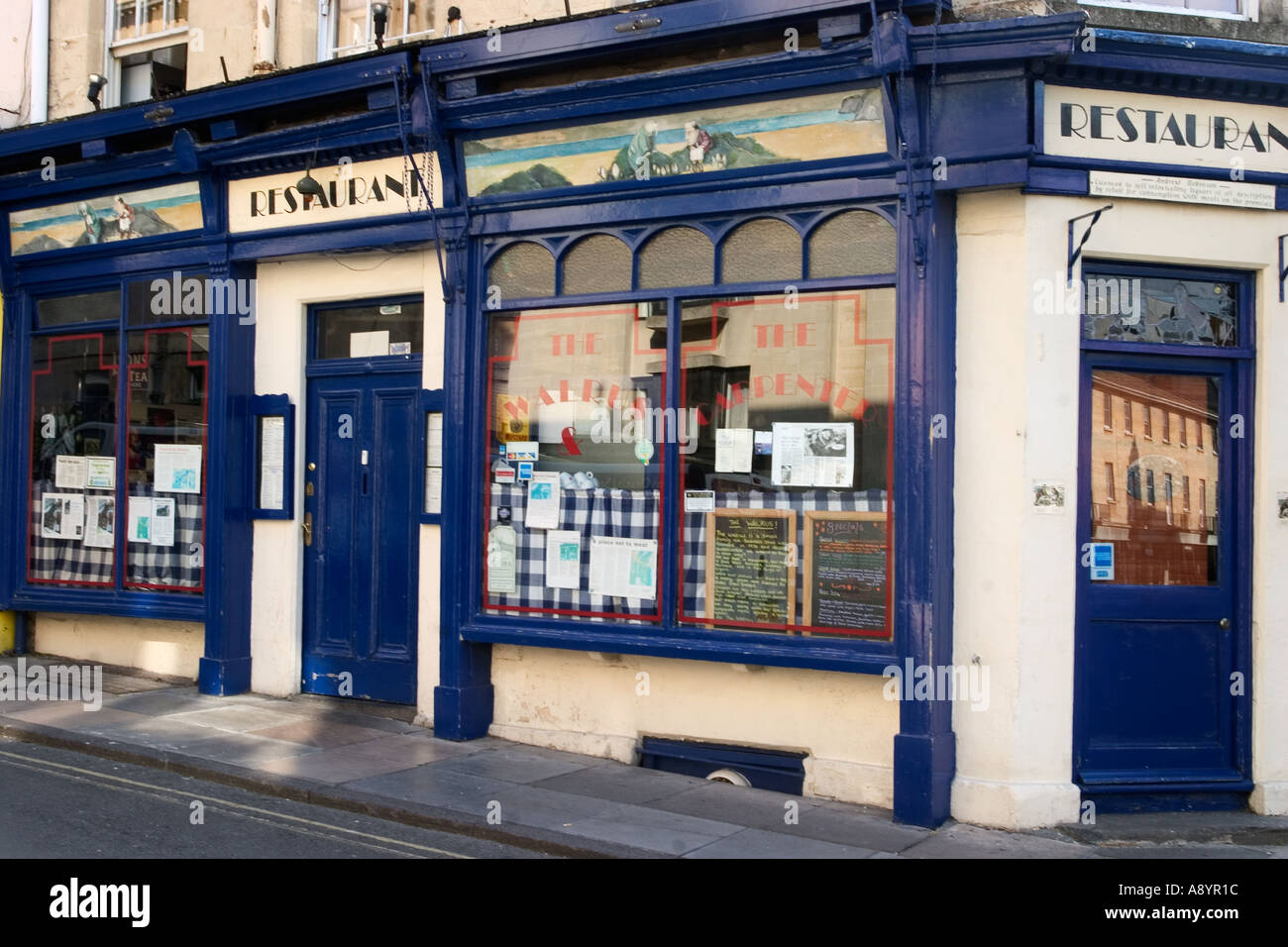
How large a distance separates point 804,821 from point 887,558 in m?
1.63

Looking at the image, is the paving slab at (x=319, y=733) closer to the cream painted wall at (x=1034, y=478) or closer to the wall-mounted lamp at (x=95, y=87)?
the cream painted wall at (x=1034, y=478)

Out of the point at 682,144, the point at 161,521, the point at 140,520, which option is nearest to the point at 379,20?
the point at 682,144

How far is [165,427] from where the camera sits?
34.0 feet

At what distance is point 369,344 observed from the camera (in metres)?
9.59

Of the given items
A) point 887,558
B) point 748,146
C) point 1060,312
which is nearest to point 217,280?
point 748,146

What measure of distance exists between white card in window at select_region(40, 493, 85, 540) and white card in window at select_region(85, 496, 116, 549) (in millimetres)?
84

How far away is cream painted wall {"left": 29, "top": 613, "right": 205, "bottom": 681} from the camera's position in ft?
34.1

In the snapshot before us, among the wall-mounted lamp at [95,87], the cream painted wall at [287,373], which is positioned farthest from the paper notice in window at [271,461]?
the wall-mounted lamp at [95,87]

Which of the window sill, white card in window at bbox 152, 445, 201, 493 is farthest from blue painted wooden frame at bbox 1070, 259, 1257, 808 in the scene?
white card in window at bbox 152, 445, 201, 493

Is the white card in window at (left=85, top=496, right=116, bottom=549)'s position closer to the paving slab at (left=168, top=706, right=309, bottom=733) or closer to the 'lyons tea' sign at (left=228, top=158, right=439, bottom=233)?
the paving slab at (left=168, top=706, right=309, bottom=733)

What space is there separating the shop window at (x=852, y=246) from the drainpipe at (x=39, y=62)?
8.10m

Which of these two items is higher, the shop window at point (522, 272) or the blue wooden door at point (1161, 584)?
the shop window at point (522, 272)

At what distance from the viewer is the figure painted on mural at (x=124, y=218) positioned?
34.3 feet
